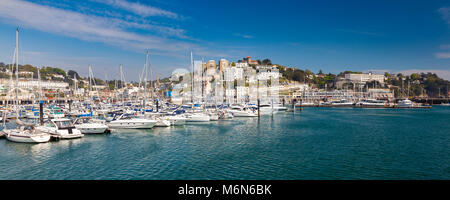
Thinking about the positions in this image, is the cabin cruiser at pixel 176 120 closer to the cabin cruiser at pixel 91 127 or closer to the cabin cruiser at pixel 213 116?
the cabin cruiser at pixel 213 116

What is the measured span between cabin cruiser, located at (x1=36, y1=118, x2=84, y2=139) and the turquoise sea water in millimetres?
1072

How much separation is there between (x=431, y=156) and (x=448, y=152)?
299 cm

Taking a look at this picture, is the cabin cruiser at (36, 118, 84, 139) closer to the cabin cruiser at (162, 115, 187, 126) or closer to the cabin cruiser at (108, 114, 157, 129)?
the cabin cruiser at (108, 114, 157, 129)

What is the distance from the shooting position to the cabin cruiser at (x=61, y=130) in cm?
2547

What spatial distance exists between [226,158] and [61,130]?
1759 cm

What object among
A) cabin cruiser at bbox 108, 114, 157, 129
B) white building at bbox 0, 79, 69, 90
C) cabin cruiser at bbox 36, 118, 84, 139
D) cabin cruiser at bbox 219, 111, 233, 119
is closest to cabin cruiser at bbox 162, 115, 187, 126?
cabin cruiser at bbox 108, 114, 157, 129

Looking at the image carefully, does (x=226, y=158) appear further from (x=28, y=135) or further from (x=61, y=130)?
(x=28, y=135)

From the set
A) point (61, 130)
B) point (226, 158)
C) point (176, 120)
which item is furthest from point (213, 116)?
point (226, 158)

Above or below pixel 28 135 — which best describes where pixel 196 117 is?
Result: above

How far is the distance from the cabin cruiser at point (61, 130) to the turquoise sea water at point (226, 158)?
107cm

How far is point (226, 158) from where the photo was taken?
19812mm

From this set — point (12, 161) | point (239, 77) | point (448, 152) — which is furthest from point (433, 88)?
point (12, 161)

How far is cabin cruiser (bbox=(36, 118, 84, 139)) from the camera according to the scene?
25.5 meters
